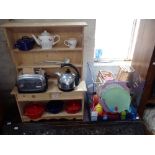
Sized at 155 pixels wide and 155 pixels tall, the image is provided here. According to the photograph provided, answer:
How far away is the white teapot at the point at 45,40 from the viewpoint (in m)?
1.40

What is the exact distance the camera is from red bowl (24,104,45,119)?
5.52ft

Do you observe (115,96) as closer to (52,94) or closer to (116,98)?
(116,98)

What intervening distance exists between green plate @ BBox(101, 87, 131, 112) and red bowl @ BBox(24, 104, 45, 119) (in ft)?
2.29

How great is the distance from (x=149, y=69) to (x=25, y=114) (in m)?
1.33

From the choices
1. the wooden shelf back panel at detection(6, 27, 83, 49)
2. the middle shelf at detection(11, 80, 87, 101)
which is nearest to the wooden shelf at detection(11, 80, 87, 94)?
the middle shelf at detection(11, 80, 87, 101)

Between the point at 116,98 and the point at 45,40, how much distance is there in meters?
0.87

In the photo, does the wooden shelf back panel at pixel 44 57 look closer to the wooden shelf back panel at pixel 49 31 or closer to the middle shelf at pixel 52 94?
the wooden shelf back panel at pixel 49 31

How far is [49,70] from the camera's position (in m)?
1.74

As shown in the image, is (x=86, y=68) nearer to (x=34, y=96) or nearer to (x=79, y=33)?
(x=79, y=33)

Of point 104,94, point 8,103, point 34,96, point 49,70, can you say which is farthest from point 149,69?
point 8,103

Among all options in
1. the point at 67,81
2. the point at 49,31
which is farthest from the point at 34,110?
the point at 49,31

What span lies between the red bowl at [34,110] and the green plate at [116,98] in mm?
699

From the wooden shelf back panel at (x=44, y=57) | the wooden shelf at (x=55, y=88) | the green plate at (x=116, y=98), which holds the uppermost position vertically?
the wooden shelf back panel at (x=44, y=57)

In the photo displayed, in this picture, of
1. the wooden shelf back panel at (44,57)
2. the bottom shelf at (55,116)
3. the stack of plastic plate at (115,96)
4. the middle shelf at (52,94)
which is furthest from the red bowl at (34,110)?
the stack of plastic plate at (115,96)
